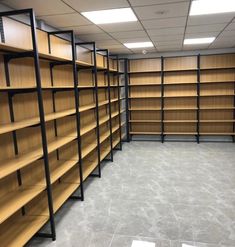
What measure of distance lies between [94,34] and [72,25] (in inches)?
28.7

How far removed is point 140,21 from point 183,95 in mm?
4041

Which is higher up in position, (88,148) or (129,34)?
(129,34)

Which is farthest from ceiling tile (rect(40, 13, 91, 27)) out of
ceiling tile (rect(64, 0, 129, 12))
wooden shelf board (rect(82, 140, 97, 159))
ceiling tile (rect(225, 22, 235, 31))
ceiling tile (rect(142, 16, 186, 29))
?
ceiling tile (rect(225, 22, 235, 31))

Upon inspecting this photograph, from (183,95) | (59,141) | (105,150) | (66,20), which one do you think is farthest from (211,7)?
(183,95)

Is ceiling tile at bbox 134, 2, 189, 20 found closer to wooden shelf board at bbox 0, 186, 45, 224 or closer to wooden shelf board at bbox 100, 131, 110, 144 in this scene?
wooden shelf board at bbox 0, 186, 45, 224

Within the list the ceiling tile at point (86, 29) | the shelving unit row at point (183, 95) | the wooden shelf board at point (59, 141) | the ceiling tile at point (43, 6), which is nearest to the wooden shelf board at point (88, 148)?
the wooden shelf board at point (59, 141)

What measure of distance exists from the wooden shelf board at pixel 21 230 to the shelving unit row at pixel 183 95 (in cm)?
493

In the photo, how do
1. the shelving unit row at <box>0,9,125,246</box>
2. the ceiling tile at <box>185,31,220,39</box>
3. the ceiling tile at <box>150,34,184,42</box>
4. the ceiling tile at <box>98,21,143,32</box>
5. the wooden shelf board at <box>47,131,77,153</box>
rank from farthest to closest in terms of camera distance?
the ceiling tile at <box>150,34,184,42</box>
the ceiling tile at <box>185,31,220,39</box>
the ceiling tile at <box>98,21,143,32</box>
the wooden shelf board at <box>47,131,77,153</box>
the shelving unit row at <box>0,9,125,246</box>

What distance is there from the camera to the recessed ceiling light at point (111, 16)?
2943mm

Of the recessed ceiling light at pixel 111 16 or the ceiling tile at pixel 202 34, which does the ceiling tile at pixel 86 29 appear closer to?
the recessed ceiling light at pixel 111 16

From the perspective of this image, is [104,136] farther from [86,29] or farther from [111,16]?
[111,16]

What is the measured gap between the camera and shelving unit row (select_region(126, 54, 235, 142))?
22.5 ft

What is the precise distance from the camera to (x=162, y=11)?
2977mm

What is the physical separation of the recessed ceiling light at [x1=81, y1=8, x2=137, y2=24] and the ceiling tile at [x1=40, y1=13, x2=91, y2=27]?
0.12 metres
